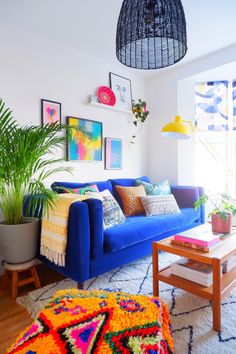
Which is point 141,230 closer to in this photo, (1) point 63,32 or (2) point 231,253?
(2) point 231,253

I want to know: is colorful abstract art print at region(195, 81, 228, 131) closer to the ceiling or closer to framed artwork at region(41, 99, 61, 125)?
the ceiling

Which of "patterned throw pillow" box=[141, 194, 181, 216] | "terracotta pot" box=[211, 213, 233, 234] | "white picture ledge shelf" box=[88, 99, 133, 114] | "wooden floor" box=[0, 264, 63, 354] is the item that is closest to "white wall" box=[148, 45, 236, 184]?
"white picture ledge shelf" box=[88, 99, 133, 114]

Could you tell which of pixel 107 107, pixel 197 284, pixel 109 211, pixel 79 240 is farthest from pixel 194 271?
pixel 107 107

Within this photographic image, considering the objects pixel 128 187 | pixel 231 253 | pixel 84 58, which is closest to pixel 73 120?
pixel 84 58

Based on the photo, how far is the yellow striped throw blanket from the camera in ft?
5.40

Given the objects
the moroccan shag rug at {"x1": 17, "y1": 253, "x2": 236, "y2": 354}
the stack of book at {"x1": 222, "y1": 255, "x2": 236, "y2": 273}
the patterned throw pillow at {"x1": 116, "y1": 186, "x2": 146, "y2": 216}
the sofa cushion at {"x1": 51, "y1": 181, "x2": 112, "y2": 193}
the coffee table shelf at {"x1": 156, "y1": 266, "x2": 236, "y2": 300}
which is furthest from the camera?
the patterned throw pillow at {"x1": 116, "y1": 186, "x2": 146, "y2": 216}

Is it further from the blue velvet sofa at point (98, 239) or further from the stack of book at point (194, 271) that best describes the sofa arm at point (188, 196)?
the stack of book at point (194, 271)

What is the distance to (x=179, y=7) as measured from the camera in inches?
52.3

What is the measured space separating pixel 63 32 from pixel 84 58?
0.43 meters

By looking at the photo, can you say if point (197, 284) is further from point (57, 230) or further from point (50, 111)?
point (50, 111)

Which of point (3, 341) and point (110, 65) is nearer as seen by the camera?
point (3, 341)

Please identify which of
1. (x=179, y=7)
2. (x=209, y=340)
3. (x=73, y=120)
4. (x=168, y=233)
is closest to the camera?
(x=209, y=340)

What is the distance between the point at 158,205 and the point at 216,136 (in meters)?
1.62

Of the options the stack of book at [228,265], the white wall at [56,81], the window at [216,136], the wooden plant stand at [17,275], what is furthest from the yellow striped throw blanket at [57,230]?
the window at [216,136]
